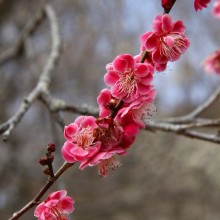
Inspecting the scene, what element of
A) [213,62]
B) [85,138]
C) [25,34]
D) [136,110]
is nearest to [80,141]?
[85,138]

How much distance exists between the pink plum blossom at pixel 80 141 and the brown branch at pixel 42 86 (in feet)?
0.61

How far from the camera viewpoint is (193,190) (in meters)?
5.51

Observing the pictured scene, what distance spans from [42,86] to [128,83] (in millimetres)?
805

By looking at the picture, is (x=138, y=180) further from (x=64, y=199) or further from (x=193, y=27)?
(x=64, y=199)

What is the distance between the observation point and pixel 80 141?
879 mm

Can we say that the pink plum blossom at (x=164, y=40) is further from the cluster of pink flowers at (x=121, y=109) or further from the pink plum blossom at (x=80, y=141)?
the pink plum blossom at (x=80, y=141)

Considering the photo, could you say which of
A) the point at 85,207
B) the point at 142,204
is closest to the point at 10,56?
the point at 85,207

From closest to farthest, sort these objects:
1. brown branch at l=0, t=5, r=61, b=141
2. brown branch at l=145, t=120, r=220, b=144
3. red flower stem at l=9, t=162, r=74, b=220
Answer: red flower stem at l=9, t=162, r=74, b=220
brown branch at l=0, t=5, r=61, b=141
brown branch at l=145, t=120, r=220, b=144

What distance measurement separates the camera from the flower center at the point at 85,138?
2.87 feet

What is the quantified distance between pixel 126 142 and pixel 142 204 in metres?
4.69

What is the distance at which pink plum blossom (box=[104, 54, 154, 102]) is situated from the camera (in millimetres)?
874

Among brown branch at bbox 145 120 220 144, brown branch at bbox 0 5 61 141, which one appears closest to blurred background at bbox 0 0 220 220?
brown branch at bbox 0 5 61 141

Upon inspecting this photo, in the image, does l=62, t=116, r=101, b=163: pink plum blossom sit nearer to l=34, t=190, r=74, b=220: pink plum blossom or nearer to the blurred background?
l=34, t=190, r=74, b=220: pink plum blossom

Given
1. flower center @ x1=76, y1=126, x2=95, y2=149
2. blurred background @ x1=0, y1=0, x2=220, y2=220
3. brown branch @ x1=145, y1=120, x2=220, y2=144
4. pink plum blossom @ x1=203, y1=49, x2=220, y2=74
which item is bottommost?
blurred background @ x1=0, y1=0, x2=220, y2=220
